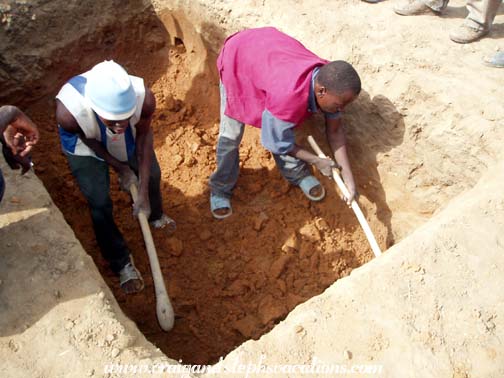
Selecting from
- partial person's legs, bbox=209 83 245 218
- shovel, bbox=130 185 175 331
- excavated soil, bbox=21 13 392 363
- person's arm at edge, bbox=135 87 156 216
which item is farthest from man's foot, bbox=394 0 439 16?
shovel, bbox=130 185 175 331

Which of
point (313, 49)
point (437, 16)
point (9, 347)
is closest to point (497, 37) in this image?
point (437, 16)

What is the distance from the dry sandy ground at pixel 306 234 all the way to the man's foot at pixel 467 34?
0.26 ft

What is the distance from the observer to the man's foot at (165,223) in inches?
159

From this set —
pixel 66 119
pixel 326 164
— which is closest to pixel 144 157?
pixel 66 119

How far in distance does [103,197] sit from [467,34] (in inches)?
120

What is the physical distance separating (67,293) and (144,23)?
10.2 ft

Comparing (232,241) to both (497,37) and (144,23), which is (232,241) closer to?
(144,23)

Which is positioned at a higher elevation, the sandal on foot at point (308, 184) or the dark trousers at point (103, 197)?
the dark trousers at point (103, 197)

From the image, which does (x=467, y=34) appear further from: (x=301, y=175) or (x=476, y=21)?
(x=301, y=175)

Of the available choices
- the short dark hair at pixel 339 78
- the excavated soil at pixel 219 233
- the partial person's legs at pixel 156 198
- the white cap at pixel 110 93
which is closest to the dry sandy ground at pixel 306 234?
the excavated soil at pixel 219 233

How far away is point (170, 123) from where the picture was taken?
4871 millimetres

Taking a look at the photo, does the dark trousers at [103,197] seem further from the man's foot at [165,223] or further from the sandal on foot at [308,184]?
the sandal on foot at [308,184]

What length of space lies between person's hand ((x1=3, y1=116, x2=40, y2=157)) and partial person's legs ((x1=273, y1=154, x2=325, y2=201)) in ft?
6.35

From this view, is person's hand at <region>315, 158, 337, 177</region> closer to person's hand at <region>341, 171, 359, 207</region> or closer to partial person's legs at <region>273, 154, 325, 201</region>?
person's hand at <region>341, 171, 359, 207</region>
